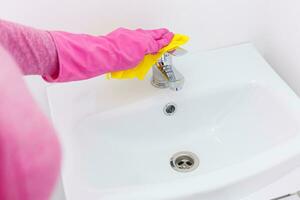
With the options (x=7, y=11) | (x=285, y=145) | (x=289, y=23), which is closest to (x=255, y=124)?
(x=285, y=145)

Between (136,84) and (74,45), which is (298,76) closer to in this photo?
(136,84)

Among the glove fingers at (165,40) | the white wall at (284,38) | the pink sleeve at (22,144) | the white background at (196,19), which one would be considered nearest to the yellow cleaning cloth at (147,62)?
the glove fingers at (165,40)

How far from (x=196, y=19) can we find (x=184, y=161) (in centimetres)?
34

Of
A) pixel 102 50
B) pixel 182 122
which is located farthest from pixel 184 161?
pixel 102 50

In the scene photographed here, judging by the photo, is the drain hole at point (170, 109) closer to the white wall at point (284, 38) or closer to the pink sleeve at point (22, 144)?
the white wall at point (284, 38)

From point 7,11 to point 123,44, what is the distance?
0.84 ft

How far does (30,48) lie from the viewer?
0.63 meters

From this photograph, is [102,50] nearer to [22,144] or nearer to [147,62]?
[147,62]

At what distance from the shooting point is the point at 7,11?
801mm

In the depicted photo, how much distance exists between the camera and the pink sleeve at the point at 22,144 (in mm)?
299

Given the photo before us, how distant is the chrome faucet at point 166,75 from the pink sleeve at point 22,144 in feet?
1.77

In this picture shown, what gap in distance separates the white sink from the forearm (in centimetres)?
17

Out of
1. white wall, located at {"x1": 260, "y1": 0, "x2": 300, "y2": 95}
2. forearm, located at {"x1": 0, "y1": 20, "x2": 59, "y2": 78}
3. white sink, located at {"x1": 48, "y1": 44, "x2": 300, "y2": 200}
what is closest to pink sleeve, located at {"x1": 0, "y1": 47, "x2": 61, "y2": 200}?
forearm, located at {"x1": 0, "y1": 20, "x2": 59, "y2": 78}

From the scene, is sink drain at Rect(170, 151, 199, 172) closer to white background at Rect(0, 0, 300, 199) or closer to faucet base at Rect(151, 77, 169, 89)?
faucet base at Rect(151, 77, 169, 89)
